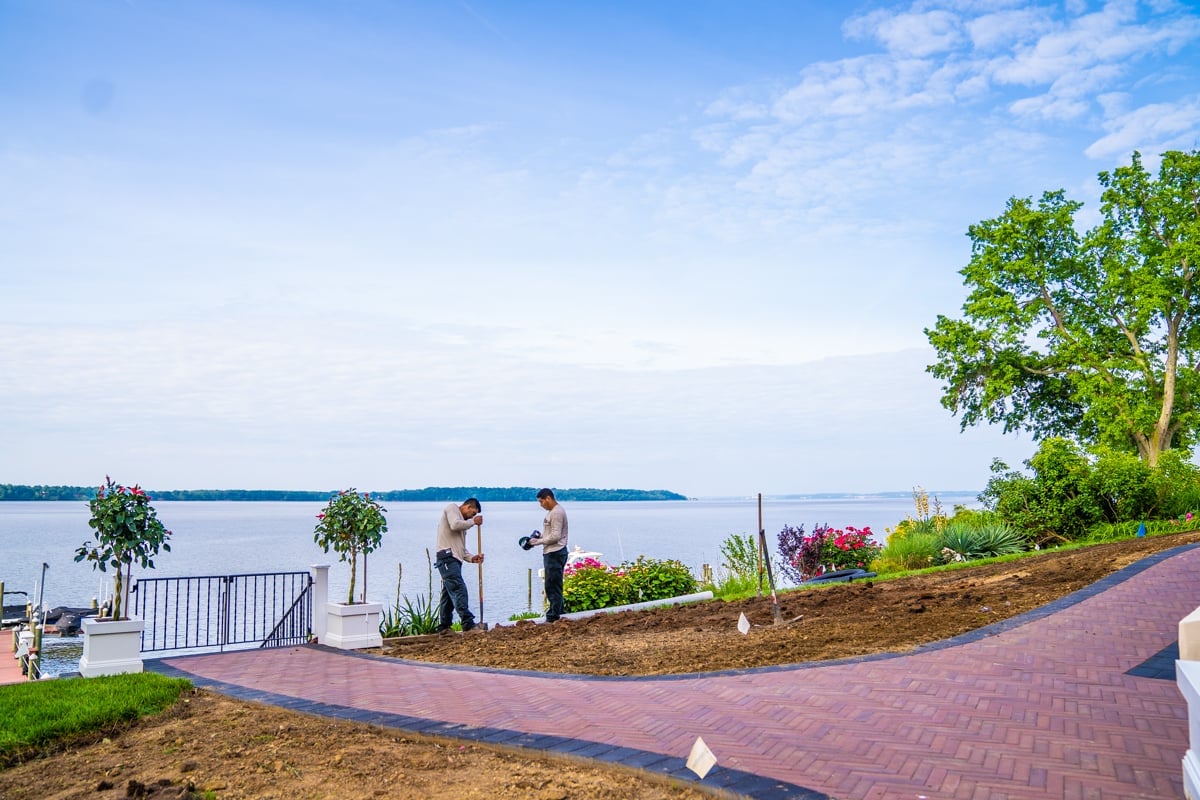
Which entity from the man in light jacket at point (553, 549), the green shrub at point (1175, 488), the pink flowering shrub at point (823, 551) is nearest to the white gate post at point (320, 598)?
the man in light jacket at point (553, 549)

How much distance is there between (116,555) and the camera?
920 centimetres

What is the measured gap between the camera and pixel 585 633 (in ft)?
37.3

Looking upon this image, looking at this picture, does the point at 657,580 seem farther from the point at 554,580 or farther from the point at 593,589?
the point at 554,580

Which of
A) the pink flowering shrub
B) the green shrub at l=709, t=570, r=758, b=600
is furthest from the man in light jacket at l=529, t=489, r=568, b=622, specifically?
the pink flowering shrub

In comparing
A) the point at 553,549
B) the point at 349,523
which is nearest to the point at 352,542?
the point at 349,523

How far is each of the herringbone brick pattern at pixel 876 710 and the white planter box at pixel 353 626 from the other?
118 cm

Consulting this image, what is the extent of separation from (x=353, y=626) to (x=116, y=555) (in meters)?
3.04

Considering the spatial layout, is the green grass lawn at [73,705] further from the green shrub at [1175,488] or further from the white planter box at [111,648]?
the green shrub at [1175,488]

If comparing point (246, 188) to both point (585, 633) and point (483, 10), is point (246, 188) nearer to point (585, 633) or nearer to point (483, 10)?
point (483, 10)

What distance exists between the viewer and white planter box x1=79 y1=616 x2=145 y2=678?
29.3 feet

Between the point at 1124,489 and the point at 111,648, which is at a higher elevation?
the point at 1124,489

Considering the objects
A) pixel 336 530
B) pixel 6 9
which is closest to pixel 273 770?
pixel 336 530

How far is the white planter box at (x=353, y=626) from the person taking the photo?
1093cm

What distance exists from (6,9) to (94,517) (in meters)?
7.81
